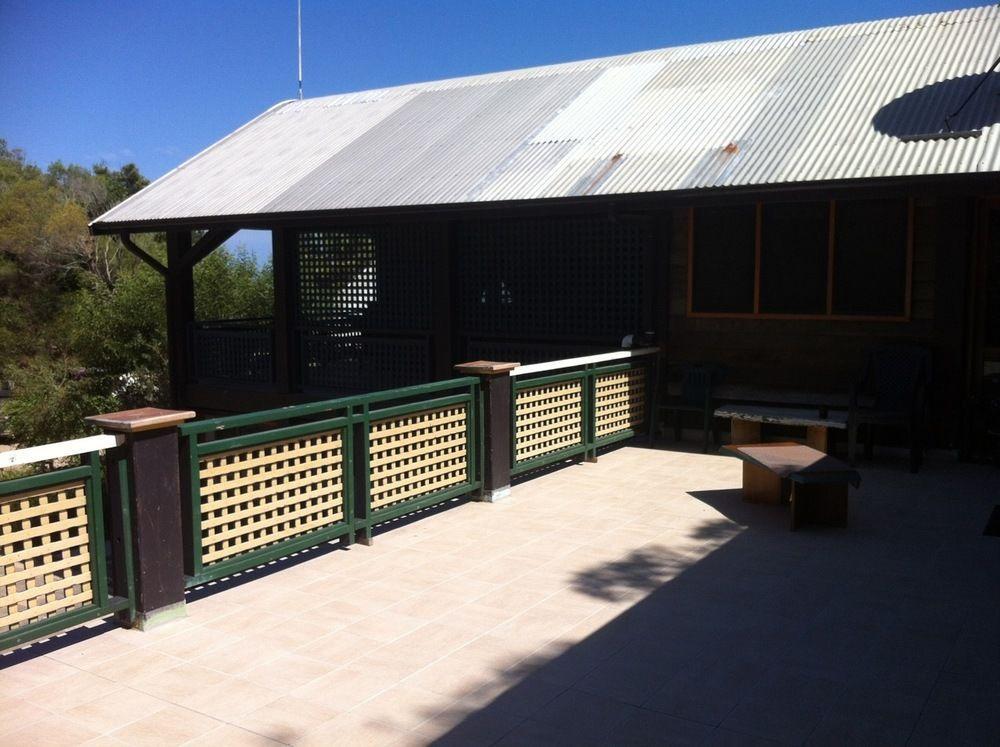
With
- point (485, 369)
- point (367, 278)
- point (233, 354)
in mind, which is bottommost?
point (233, 354)

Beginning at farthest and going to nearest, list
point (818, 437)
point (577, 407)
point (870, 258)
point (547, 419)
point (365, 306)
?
1. point (365, 306)
2. point (870, 258)
3. point (577, 407)
4. point (547, 419)
5. point (818, 437)

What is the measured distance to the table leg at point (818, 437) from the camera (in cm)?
771

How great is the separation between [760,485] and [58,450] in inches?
195

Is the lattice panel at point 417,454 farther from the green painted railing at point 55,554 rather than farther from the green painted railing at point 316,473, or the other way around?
the green painted railing at point 55,554

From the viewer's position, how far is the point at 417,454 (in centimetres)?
669

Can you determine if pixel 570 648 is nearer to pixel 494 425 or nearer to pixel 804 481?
pixel 804 481

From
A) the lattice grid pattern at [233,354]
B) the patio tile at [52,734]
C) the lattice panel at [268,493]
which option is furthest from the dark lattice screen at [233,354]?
the patio tile at [52,734]

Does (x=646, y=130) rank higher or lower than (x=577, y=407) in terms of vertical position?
higher

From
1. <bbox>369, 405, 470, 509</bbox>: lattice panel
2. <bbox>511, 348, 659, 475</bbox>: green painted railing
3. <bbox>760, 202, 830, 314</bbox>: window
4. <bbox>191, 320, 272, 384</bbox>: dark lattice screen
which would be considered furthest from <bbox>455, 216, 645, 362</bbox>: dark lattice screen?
<bbox>369, 405, 470, 509</bbox>: lattice panel

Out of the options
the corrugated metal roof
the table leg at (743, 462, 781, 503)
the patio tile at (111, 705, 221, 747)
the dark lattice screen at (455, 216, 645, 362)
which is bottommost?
the patio tile at (111, 705, 221, 747)

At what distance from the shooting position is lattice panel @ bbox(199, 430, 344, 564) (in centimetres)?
510

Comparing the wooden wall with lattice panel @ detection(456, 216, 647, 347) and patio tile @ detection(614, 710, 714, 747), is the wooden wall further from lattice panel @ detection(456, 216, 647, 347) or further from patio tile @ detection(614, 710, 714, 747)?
patio tile @ detection(614, 710, 714, 747)

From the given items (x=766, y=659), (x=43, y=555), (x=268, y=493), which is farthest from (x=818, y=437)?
(x=43, y=555)

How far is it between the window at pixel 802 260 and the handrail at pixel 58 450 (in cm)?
702
